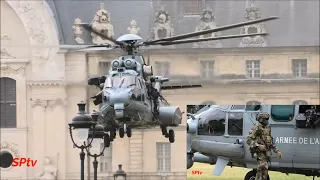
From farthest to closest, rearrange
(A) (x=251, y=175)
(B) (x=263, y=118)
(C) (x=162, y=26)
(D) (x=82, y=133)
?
(C) (x=162, y=26), (D) (x=82, y=133), (A) (x=251, y=175), (B) (x=263, y=118)

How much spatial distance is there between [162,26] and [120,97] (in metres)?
32.3

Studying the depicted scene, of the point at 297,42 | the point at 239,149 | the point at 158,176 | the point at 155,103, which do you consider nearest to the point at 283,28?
the point at 297,42

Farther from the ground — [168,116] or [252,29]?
[252,29]

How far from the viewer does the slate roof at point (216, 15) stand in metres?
68.9

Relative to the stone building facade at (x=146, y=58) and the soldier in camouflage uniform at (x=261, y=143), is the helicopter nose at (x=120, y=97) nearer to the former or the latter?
the soldier in camouflage uniform at (x=261, y=143)

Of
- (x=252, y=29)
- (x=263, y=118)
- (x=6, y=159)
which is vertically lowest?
(x=6, y=159)

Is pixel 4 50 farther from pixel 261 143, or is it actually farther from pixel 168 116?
pixel 261 143

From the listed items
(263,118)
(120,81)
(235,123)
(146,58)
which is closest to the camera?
(263,118)

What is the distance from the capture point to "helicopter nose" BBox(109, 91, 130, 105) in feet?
126

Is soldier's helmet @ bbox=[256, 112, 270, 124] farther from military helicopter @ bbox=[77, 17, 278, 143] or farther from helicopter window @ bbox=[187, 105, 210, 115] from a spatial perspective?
military helicopter @ bbox=[77, 17, 278, 143]

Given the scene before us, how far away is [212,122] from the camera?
2445 cm

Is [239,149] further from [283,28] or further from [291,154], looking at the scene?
[283,28]

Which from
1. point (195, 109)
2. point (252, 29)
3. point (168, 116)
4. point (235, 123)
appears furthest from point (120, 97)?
point (252, 29)

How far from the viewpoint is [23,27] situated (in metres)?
72.5
